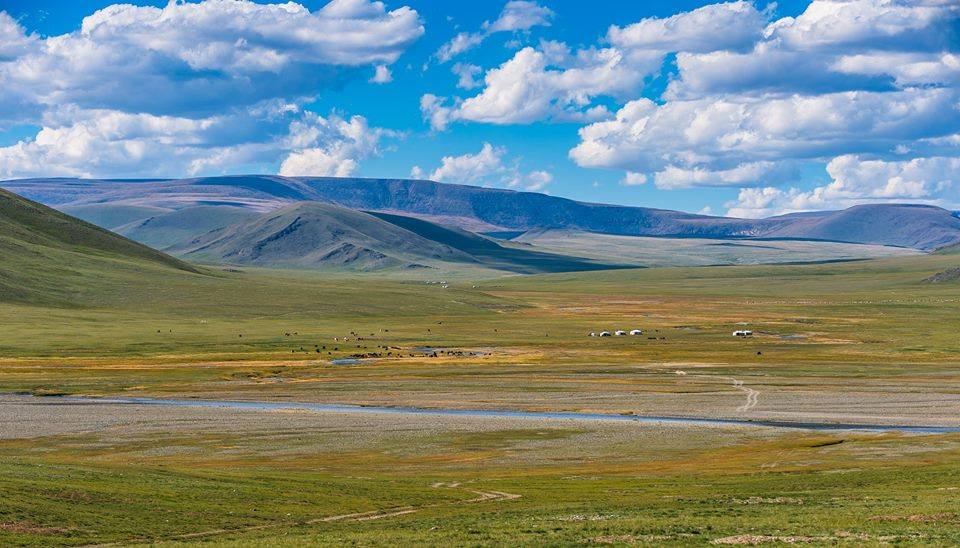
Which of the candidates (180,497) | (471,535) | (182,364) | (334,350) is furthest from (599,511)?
(334,350)

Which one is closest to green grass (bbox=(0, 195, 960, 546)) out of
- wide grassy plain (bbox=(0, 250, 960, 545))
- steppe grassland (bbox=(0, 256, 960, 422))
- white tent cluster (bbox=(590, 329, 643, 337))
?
wide grassy plain (bbox=(0, 250, 960, 545))

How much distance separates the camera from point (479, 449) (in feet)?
234

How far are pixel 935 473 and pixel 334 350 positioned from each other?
10876 cm

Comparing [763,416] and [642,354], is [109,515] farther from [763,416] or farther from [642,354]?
[642,354]

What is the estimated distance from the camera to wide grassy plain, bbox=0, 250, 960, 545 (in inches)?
1635

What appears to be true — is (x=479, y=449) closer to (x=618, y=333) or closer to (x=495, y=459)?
(x=495, y=459)

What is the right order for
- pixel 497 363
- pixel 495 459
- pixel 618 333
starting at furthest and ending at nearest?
1. pixel 618 333
2. pixel 497 363
3. pixel 495 459

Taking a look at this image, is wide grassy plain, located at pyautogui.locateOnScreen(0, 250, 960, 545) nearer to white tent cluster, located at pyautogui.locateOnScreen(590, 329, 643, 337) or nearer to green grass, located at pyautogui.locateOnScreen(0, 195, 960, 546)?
green grass, located at pyautogui.locateOnScreen(0, 195, 960, 546)

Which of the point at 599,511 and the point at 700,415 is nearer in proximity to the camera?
the point at 599,511

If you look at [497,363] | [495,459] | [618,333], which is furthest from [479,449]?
[618,333]

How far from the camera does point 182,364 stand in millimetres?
134500

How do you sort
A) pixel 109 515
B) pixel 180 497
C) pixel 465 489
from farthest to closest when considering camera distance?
pixel 465 489 → pixel 180 497 → pixel 109 515

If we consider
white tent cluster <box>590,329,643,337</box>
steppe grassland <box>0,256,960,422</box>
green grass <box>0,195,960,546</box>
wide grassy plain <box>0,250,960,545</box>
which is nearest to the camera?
green grass <box>0,195,960,546</box>

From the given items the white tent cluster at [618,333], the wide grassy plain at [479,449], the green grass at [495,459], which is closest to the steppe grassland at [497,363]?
the green grass at [495,459]
